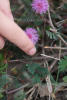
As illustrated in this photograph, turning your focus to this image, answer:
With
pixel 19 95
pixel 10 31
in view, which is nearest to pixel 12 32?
pixel 10 31

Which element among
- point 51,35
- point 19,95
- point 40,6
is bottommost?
point 19,95

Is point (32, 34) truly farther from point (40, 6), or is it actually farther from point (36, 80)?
point (36, 80)

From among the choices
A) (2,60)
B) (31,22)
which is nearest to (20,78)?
(2,60)

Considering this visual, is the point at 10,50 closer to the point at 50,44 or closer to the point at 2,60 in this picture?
the point at 2,60

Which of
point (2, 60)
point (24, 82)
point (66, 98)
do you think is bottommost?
point (66, 98)

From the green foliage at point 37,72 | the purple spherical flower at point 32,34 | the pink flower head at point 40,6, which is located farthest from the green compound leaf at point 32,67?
the pink flower head at point 40,6

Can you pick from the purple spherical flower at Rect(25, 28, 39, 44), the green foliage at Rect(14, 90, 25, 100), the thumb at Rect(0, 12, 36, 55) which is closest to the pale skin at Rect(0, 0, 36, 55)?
the thumb at Rect(0, 12, 36, 55)

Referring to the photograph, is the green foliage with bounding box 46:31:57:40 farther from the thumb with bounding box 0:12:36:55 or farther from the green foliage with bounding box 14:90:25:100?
the green foliage with bounding box 14:90:25:100

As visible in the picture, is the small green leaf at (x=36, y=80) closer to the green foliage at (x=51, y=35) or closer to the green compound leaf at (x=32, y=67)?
the green compound leaf at (x=32, y=67)
